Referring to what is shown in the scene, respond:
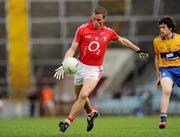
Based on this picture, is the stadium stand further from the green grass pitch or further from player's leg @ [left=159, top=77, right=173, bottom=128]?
player's leg @ [left=159, top=77, right=173, bottom=128]

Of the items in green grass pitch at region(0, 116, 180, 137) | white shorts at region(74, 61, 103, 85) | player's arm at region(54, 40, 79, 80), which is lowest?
green grass pitch at region(0, 116, 180, 137)

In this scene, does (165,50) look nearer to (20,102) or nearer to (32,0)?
(20,102)

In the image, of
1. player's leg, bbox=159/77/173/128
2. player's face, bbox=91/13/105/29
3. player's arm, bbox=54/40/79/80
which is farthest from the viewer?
player's leg, bbox=159/77/173/128

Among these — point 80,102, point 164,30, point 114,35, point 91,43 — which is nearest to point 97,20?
point 91,43

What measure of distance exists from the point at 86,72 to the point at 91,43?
0.54m

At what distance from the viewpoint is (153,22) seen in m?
37.1

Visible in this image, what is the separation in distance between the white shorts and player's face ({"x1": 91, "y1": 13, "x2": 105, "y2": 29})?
0.75 metres

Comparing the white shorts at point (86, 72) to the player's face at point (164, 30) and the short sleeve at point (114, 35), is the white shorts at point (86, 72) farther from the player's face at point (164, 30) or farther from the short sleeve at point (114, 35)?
the player's face at point (164, 30)

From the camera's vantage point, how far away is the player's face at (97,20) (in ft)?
41.4

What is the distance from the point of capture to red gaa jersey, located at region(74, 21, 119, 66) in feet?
41.9

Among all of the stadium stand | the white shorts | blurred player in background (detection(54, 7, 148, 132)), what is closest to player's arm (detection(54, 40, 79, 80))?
blurred player in background (detection(54, 7, 148, 132))

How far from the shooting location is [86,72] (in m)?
12.9

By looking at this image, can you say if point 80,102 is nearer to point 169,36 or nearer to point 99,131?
point 99,131

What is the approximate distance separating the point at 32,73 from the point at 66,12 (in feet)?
12.2
